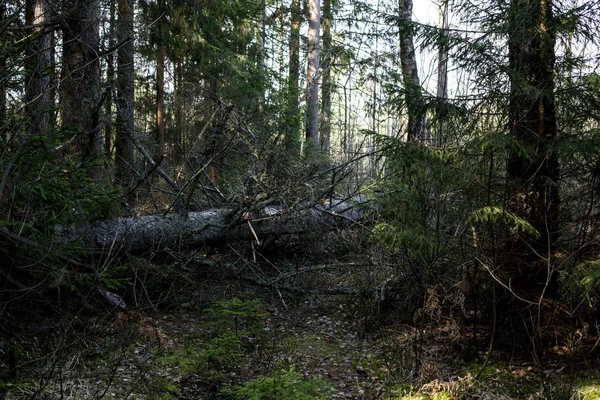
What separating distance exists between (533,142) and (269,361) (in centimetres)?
361

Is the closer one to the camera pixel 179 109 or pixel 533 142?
pixel 533 142

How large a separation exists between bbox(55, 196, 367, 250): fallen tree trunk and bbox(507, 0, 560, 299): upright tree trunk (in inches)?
105

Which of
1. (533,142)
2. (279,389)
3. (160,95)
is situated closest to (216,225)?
(279,389)

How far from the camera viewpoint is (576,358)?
464 centimetres

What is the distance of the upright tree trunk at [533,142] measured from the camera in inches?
188

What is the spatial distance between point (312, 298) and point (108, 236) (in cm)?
325

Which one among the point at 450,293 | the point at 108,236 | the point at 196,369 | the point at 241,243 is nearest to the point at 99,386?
the point at 196,369

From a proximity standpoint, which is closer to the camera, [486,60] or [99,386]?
[99,386]

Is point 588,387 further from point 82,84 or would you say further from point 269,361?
point 82,84

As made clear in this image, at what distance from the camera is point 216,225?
26.8 ft

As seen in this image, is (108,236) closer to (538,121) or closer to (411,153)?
(411,153)

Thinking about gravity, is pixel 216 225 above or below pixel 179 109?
below

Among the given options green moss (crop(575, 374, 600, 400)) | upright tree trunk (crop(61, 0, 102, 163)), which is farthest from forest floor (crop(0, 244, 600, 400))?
upright tree trunk (crop(61, 0, 102, 163))

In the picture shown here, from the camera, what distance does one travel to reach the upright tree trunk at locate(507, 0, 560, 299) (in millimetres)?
4766
